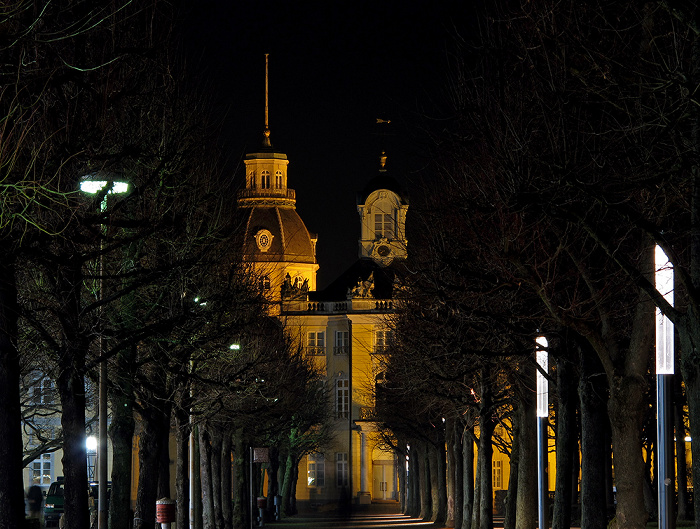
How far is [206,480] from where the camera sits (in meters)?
40.8

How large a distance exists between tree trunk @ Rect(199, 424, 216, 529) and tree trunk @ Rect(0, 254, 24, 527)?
2313 cm

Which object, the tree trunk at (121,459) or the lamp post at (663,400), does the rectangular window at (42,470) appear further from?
the lamp post at (663,400)

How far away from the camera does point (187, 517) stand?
3484 centimetres

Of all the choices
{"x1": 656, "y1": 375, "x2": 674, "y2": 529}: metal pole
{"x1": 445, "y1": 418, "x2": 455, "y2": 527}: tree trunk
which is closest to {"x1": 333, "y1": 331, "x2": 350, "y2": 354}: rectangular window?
{"x1": 445, "y1": 418, "x2": 455, "y2": 527}: tree trunk

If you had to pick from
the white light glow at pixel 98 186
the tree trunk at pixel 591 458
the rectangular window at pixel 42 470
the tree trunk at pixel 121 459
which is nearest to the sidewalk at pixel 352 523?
the rectangular window at pixel 42 470

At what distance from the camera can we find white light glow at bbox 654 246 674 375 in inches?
586

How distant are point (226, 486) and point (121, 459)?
2146cm

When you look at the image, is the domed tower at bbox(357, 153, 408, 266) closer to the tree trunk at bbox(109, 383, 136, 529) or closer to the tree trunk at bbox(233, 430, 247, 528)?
the tree trunk at bbox(233, 430, 247, 528)

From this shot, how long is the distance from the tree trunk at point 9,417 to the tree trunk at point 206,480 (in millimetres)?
23132

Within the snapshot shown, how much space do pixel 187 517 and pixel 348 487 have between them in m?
85.7

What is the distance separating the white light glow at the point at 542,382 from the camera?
2394 centimetres

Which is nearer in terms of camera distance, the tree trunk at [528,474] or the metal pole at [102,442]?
the metal pole at [102,442]

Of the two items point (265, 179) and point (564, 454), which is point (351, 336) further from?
point (564, 454)

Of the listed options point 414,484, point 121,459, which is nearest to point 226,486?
point 121,459
